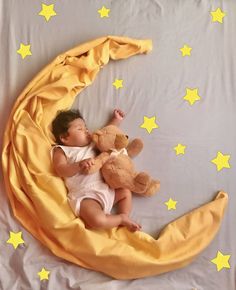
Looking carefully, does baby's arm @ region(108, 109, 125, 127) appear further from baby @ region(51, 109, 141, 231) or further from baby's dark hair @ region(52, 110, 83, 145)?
baby's dark hair @ region(52, 110, 83, 145)

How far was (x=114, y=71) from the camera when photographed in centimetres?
148

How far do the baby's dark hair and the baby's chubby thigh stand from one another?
22 centimetres

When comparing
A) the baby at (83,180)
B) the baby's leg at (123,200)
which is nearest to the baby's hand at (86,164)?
the baby at (83,180)

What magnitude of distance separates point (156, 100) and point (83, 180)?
14.5 inches

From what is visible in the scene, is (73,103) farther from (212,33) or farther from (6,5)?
(212,33)

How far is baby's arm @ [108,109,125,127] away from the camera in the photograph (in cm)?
140

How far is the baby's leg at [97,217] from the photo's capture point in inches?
49.4

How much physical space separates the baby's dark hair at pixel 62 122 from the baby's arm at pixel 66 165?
0.18 feet

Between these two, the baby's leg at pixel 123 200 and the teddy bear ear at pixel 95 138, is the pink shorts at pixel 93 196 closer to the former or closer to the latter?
the baby's leg at pixel 123 200

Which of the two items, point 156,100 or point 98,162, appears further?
point 156,100

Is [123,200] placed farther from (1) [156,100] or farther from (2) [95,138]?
(1) [156,100]

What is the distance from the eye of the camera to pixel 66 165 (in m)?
1.31

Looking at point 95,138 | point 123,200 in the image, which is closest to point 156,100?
point 95,138

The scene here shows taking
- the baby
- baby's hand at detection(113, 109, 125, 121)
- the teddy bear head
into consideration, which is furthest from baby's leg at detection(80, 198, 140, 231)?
baby's hand at detection(113, 109, 125, 121)
